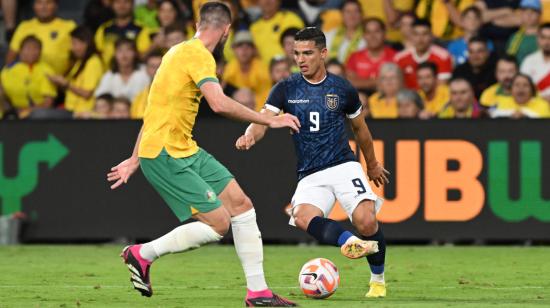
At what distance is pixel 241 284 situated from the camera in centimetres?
1136

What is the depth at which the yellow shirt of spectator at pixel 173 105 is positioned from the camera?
919 centimetres

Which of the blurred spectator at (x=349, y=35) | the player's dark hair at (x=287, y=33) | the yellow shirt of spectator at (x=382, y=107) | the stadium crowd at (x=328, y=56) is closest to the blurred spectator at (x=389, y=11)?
the stadium crowd at (x=328, y=56)

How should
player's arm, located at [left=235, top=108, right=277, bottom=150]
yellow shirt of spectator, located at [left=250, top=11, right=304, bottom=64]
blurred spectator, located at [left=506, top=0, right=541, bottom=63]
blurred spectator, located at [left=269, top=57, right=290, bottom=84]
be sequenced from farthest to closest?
1. yellow shirt of spectator, located at [left=250, top=11, right=304, bottom=64]
2. blurred spectator, located at [left=506, top=0, right=541, bottom=63]
3. blurred spectator, located at [left=269, top=57, right=290, bottom=84]
4. player's arm, located at [left=235, top=108, right=277, bottom=150]

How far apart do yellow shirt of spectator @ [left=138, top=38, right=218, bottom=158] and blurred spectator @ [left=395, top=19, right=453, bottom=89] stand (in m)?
8.08

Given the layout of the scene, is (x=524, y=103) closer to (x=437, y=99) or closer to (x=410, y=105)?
(x=437, y=99)

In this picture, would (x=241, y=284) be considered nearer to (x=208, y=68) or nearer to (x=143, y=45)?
(x=208, y=68)

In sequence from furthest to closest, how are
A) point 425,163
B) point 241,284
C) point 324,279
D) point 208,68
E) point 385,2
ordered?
point 385,2 → point 425,163 → point 241,284 → point 324,279 → point 208,68

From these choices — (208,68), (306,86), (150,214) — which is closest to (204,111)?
(150,214)

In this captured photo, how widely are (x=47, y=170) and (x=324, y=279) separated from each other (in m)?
6.70

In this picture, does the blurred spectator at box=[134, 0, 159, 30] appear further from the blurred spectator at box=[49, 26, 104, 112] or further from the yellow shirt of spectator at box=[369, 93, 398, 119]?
the yellow shirt of spectator at box=[369, 93, 398, 119]

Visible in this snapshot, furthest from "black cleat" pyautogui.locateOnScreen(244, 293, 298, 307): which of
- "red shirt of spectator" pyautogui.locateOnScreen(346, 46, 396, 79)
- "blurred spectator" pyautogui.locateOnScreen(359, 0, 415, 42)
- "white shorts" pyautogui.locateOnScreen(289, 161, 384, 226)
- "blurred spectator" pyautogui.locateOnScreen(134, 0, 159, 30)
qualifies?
"blurred spectator" pyautogui.locateOnScreen(134, 0, 159, 30)

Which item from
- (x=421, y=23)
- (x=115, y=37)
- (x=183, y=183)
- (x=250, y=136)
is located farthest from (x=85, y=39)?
(x=183, y=183)

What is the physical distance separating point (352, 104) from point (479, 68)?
22.7ft

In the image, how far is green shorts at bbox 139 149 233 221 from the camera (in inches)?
361
